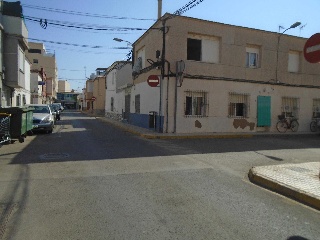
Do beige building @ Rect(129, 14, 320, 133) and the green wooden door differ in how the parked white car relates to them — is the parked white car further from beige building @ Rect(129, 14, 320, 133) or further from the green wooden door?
the green wooden door

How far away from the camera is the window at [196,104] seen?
17047 millimetres

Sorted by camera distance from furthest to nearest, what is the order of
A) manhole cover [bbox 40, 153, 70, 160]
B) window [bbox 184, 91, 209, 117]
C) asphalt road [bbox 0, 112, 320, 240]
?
window [bbox 184, 91, 209, 117] → manhole cover [bbox 40, 153, 70, 160] → asphalt road [bbox 0, 112, 320, 240]

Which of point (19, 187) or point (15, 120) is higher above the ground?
point (15, 120)

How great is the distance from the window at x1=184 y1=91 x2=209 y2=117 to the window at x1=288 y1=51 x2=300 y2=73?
726 cm

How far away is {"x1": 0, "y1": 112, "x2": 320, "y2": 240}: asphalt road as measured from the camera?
398 centimetres

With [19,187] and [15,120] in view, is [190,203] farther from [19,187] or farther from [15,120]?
[15,120]

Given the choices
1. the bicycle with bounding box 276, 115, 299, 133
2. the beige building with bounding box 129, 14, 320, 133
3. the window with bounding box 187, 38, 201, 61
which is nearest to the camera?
the beige building with bounding box 129, 14, 320, 133

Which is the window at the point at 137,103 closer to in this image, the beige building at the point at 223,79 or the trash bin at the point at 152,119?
the beige building at the point at 223,79

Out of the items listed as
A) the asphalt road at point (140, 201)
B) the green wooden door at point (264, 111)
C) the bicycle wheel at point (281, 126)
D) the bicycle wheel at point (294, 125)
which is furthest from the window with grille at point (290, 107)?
the asphalt road at point (140, 201)

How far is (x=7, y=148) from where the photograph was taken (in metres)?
10.7

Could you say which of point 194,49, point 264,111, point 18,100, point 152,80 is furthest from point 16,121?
point 264,111

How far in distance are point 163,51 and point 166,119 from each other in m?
3.86

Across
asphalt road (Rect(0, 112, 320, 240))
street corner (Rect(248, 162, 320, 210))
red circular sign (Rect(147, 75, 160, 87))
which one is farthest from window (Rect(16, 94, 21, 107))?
street corner (Rect(248, 162, 320, 210))

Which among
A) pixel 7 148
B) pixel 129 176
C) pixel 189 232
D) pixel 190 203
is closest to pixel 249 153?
pixel 129 176
